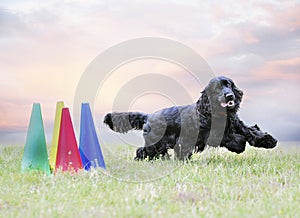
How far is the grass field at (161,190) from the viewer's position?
158 inches

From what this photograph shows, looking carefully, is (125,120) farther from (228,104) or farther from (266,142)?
(266,142)

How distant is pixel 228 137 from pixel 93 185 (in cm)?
240

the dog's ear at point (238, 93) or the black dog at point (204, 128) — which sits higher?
the dog's ear at point (238, 93)

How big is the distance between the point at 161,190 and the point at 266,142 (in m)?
2.48

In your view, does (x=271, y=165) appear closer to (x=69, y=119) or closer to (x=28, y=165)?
(x=69, y=119)

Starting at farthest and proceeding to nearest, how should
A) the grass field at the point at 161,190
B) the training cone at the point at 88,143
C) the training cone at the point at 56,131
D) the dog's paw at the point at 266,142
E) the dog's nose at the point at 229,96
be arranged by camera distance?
the dog's paw at the point at 266,142 → the training cone at the point at 56,131 → the dog's nose at the point at 229,96 → the training cone at the point at 88,143 → the grass field at the point at 161,190

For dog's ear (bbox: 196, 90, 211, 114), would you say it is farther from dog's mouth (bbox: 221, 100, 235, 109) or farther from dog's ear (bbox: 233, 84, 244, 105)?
dog's ear (bbox: 233, 84, 244, 105)

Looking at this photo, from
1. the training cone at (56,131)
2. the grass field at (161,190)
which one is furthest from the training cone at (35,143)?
the training cone at (56,131)

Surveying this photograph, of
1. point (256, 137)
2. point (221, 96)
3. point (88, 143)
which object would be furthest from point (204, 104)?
point (88, 143)

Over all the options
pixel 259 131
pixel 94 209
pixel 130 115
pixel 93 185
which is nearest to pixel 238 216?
pixel 94 209

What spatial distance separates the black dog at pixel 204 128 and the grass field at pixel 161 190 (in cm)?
24

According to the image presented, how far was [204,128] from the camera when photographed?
650cm

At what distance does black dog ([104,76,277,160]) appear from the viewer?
20.6 feet

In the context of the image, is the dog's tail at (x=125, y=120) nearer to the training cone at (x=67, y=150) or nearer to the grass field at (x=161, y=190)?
the grass field at (x=161, y=190)
